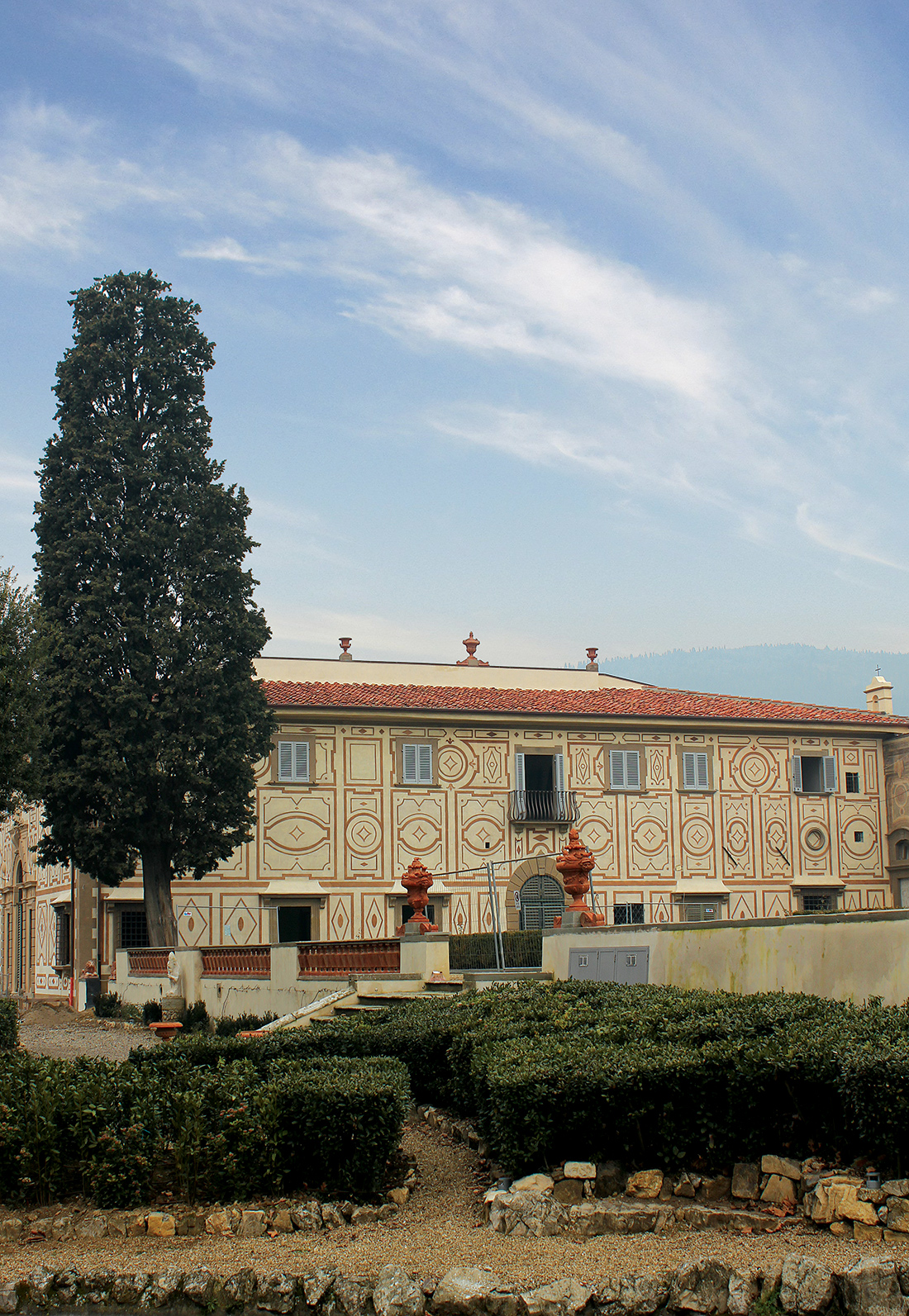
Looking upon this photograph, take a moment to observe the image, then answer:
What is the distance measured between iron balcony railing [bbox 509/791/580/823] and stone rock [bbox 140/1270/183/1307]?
26036 mm

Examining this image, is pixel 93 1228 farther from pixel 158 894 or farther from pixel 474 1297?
pixel 158 894

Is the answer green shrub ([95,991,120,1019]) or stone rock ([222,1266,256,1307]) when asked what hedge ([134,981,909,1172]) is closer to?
stone rock ([222,1266,256,1307])

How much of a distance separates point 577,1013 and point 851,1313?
602cm

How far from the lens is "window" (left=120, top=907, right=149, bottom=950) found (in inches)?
1241

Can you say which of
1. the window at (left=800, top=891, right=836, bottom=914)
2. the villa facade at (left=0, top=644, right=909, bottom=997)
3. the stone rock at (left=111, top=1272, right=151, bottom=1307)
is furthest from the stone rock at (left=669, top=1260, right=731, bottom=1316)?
the window at (left=800, top=891, right=836, bottom=914)

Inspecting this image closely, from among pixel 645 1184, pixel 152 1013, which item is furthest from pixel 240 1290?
pixel 152 1013

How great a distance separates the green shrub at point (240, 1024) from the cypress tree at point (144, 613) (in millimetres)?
5333

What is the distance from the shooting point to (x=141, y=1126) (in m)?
10.5

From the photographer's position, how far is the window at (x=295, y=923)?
32656mm

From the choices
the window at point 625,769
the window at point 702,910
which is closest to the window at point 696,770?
the window at point 625,769

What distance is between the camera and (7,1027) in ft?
65.5

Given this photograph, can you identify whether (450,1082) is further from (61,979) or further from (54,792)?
(61,979)

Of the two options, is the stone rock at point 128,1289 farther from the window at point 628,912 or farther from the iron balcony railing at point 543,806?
the window at point 628,912

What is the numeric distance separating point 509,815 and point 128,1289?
86.0 ft
